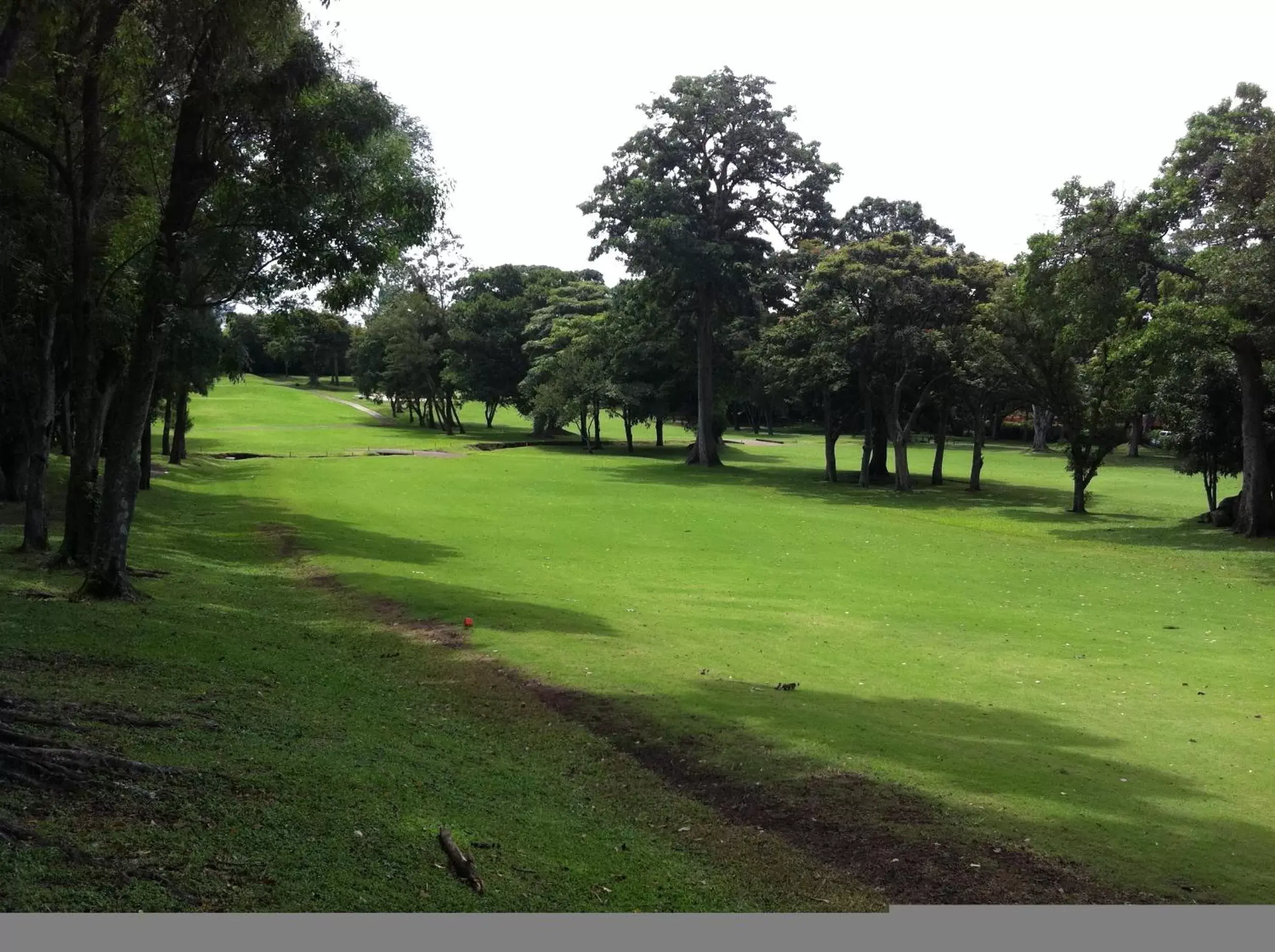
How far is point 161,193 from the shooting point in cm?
2194

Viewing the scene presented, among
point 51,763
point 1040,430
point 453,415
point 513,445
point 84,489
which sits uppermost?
point 1040,430

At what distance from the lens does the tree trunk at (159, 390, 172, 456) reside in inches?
1798

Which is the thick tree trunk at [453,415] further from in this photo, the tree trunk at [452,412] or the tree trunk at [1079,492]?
the tree trunk at [1079,492]

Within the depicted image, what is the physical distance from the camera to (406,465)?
61688 mm

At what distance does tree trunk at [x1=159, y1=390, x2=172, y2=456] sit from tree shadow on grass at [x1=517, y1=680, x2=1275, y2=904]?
106ft

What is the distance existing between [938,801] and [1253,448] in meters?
31.6

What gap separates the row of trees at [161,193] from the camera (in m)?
17.2

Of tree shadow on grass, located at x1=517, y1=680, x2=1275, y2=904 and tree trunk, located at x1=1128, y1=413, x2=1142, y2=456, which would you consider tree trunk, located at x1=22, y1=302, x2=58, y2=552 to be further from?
tree trunk, located at x1=1128, y1=413, x2=1142, y2=456

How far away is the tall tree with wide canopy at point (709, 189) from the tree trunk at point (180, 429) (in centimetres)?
2516

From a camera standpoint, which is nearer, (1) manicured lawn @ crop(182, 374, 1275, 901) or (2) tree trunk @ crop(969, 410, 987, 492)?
(1) manicured lawn @ crop(182, 374, 1275, 901)

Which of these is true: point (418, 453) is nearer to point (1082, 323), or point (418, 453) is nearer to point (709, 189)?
point (709, 189)

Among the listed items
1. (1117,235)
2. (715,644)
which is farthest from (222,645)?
(1117,235)

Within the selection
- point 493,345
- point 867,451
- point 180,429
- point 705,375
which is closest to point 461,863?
point 180,429

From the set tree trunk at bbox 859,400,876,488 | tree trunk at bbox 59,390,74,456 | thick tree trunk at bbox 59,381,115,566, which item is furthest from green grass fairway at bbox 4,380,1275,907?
tree trunk at bbox 859,400,876,488
